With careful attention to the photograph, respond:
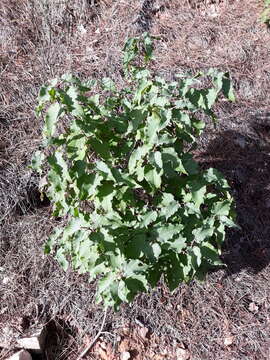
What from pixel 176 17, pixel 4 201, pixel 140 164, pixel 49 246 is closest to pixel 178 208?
pixel 140 164

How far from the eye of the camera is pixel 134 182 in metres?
2.03

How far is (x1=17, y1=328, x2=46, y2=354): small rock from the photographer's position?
8.78 ft

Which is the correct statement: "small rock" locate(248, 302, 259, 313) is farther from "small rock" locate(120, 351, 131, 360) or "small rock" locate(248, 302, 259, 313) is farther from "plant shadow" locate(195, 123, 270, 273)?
"small rock" locate(120, 351, 131, 360)

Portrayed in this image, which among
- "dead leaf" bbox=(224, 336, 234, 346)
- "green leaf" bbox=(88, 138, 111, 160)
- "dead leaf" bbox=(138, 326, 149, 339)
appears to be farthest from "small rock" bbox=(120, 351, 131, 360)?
"green leaf" bbox=(88, 138, 111, 160)

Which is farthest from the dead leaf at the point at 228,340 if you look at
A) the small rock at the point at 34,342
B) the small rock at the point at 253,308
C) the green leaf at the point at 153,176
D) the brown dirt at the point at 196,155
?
the green leaf at the point at 153,176

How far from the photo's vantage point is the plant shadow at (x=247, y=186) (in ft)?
9.91

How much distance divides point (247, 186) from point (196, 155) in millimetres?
444

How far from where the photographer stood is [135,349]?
8.96 feet

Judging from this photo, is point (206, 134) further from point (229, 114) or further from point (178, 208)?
point (178, 208)

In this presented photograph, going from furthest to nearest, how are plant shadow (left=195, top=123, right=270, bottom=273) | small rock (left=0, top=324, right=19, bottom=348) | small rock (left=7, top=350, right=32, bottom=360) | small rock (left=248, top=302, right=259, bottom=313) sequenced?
plant shadow (left=195, top=123, right=270, bottom=273) < small rock (left=248, top=302, right=259, bottom=313) < small rock (left=0, top=324, right=19, bottom=348) < small rock (left=7, top=350, right=32, bottom=360)

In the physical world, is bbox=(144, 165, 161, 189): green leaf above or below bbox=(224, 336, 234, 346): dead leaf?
above

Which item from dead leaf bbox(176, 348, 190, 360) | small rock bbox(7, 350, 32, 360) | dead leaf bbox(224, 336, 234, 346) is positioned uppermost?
small rock bbox(7, 350, 32, 360)

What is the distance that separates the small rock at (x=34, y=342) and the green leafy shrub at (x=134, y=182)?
57 cm

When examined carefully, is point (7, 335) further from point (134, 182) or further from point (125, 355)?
point (134, 182)
